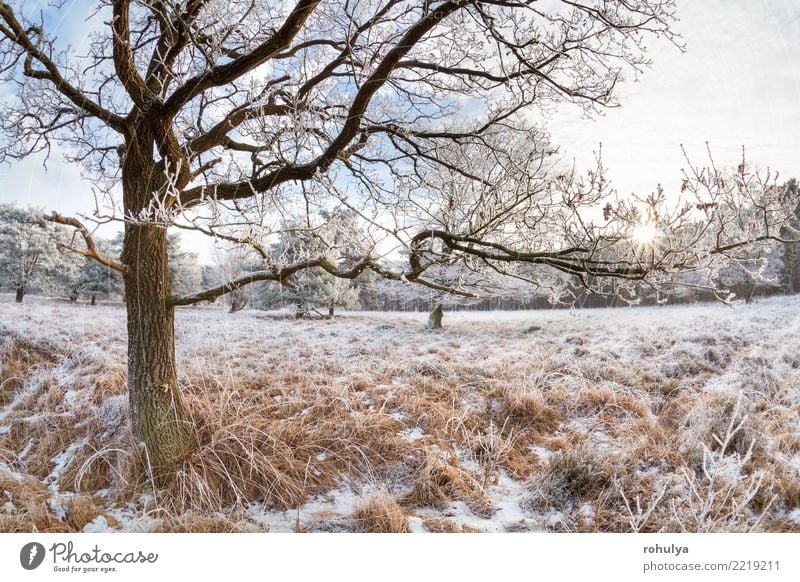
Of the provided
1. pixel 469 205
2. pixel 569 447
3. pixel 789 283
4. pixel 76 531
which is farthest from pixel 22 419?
pixel 789 283

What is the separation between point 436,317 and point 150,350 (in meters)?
1.69

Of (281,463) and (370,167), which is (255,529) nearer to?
(281,463)

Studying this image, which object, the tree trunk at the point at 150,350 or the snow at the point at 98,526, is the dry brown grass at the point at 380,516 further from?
the snow at the point at 98,526

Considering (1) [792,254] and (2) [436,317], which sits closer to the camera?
(1) [792,254]

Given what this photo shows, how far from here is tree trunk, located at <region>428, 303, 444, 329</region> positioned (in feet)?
9.18

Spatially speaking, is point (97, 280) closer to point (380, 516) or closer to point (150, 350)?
point (150, 350)

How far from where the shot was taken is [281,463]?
203cm

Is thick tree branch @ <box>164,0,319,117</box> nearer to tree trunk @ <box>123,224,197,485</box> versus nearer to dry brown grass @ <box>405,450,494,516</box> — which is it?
tree trunk @ <box>123,224,197,485</box>

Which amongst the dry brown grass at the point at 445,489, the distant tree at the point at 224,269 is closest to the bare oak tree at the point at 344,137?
the distant tree at the point at 224,269

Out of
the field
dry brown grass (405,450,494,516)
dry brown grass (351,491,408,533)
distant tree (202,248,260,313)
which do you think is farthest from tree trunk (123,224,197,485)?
dry brown grass (405,450,494,516)

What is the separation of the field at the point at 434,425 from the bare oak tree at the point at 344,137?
0.32 metres

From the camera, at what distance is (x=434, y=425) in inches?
89.4

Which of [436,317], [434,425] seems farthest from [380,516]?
[436,317]
